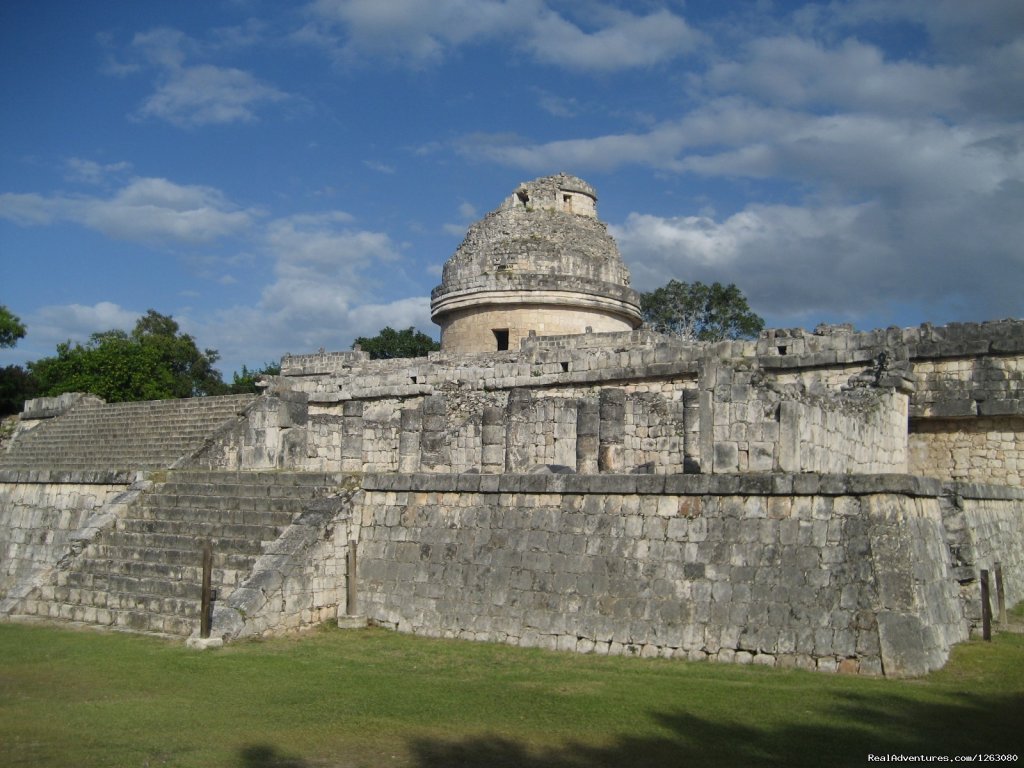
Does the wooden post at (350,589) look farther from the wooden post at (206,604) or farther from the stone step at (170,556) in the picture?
the wooden post at (206,604)

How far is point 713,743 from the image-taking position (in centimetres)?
729

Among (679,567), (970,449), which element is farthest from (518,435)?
(970,449)

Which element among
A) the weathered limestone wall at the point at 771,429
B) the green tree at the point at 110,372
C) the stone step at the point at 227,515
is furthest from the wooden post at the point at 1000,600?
the green tree at the point at 110,372

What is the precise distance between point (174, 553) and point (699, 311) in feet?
119

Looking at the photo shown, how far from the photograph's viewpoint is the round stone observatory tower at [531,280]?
23438 mm

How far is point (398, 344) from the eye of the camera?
4984cm

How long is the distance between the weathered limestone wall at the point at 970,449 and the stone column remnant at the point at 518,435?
6563mm

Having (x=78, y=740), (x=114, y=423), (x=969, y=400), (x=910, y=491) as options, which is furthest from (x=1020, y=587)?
(x=114, y=423)

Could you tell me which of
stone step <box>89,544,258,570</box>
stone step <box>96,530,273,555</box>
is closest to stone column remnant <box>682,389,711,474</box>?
stone step <box>96,530,273,555</box>

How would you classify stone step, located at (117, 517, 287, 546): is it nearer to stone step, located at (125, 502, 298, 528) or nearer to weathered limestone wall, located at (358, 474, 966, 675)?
stone step, located at (125, 502, 298, 528)

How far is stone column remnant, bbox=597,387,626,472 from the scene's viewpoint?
13.1 m

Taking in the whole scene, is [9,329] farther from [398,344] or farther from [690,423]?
[690,423]

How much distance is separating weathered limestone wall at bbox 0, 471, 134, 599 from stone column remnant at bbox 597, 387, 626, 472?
27.1 feet

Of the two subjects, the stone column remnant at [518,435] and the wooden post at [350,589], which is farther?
the stone column remnant at [518,435]
